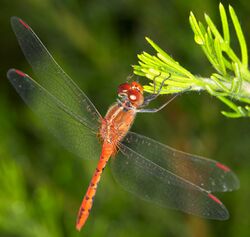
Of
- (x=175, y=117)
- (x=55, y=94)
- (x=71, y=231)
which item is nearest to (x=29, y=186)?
(x=71, y=231)

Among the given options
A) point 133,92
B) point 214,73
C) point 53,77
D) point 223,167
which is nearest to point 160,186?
point 223,167

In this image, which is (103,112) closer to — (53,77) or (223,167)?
(53,77)

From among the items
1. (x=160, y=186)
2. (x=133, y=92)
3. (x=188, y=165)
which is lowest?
(x=160, y=186)

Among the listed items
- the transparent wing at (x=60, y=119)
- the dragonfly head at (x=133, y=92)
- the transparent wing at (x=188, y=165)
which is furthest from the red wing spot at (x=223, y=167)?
the transparent wing at (x=60, y=119)

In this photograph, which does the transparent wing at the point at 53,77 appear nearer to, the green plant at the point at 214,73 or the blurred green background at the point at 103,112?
the blurred green background at the point at 103,112

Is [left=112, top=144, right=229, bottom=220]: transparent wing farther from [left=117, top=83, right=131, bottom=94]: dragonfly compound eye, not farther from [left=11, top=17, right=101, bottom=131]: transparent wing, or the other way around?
[left=117, top=83, right=131, bottom=94]: dragonfly compound eye
